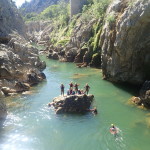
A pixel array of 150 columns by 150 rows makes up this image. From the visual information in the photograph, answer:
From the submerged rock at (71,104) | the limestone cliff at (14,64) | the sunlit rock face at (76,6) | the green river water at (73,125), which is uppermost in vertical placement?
the sunlit rock face at (76,6)

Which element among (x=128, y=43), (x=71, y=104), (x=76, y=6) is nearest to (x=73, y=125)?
(x=71, y=104)

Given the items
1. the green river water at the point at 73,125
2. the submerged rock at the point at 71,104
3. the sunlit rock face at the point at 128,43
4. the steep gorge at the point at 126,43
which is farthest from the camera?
the steep gorge at the point at 126,43

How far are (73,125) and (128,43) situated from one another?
18.0 metres

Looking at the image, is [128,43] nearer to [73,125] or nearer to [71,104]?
[71,104]

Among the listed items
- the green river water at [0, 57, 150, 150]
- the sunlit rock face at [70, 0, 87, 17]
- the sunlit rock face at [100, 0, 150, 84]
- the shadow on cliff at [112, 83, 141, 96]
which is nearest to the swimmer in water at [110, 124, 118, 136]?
the green river water at [0, 57, 150, 150]

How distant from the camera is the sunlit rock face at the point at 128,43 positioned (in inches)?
1468

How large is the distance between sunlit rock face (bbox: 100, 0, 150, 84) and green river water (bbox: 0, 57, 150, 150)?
4.17 metres

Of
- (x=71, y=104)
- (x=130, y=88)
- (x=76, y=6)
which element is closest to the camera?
(x=71, y=104)

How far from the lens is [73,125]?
27.9 meters

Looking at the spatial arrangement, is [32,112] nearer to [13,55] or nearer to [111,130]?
[111,130]

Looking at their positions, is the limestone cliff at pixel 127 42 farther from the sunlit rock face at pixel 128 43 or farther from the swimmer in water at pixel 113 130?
the swimmer in water at pixel 113 130

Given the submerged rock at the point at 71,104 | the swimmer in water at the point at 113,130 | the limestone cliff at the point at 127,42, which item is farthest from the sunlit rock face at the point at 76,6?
the swimmer in water at the point at 113,130

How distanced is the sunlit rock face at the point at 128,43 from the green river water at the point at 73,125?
4.17 meters

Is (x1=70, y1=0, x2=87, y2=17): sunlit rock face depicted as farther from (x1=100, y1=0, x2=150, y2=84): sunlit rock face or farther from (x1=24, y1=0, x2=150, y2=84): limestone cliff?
(x1=100, y1=0, x2=150, y2=84): sunlit rock face
